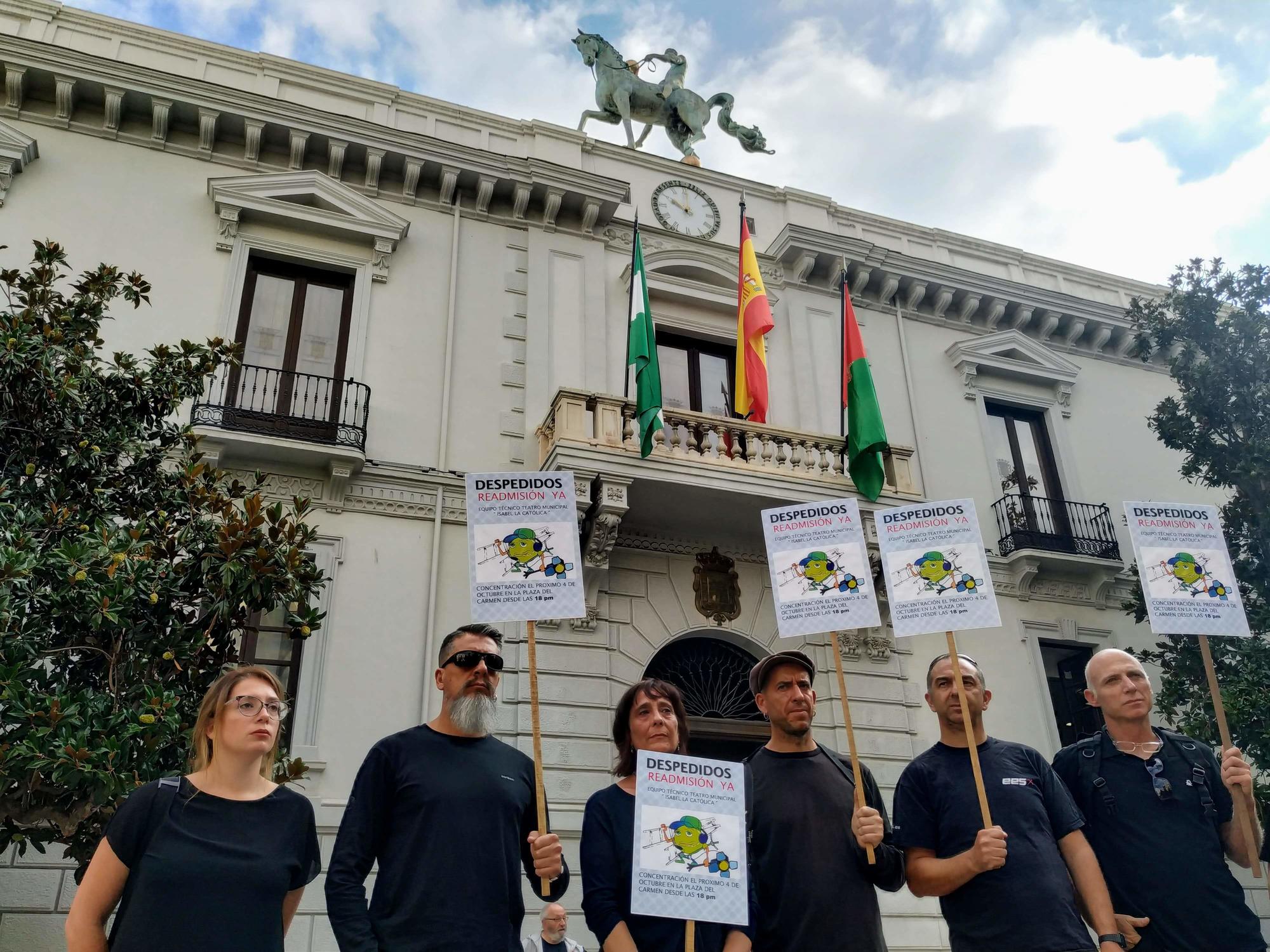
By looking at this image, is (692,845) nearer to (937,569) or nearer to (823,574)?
(823,574)

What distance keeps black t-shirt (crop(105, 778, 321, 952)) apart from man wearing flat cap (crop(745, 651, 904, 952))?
1.90 m

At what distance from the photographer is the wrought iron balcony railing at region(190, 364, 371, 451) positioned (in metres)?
9.74

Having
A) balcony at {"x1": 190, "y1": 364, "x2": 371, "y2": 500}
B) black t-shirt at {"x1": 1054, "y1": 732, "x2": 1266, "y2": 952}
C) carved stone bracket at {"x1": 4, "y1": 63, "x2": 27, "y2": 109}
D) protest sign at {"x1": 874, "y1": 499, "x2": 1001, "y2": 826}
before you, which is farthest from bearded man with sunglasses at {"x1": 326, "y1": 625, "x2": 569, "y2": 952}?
carved stone bracket at {"x1": 4, "y1": 63, "x2": 27, "y2": 109}

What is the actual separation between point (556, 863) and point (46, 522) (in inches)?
173

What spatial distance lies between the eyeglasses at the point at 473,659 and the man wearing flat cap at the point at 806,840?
1226 mm

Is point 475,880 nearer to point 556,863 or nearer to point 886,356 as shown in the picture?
point 556,863

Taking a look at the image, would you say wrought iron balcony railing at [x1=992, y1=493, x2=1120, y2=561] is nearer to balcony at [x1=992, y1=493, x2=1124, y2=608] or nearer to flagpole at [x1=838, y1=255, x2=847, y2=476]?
balcony at [x1=992, y1=493, x2=1124, y2=608]

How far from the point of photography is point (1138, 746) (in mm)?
4629

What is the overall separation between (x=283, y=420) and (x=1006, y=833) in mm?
8039

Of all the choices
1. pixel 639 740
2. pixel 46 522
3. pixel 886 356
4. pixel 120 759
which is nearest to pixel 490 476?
pixel 639 740

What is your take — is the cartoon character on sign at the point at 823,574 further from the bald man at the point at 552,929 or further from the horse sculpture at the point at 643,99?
the horse sculpture at the point at 643,99

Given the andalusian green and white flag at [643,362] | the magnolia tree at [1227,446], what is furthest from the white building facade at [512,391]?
the magnolia tree at [1227,446]

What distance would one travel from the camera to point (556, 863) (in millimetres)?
3764

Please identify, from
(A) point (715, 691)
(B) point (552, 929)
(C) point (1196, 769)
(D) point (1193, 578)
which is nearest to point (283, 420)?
(A) point (715, 691)
